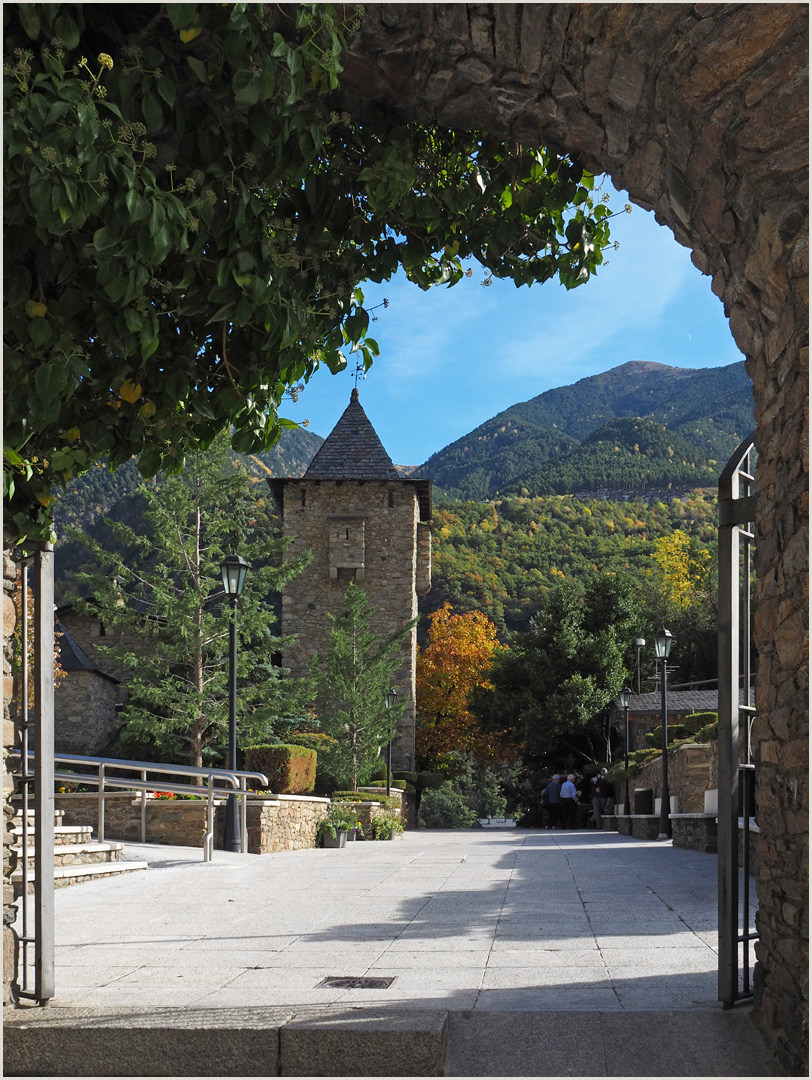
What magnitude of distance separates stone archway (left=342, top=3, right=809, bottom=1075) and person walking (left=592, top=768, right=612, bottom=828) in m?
20.2

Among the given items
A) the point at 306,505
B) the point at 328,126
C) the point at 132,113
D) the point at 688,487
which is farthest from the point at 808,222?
the point at 688,487

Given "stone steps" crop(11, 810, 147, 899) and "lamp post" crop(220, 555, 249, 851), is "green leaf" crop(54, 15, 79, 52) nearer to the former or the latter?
"stone steps" crop(11, 810, 147, 899)

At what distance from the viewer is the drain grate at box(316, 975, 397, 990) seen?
429cm

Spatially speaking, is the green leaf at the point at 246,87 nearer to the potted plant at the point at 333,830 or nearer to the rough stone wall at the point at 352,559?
the potted plant at the point at 333,830

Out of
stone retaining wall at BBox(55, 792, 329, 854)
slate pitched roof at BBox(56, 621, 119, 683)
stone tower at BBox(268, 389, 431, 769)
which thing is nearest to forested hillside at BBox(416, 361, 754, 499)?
stone tower at BBox(268, 389, 431, 769)

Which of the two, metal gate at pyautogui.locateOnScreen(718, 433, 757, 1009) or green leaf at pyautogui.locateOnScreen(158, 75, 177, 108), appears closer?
green leaf at pyautogui.locateOnScreen(158, 75, 177, 108)

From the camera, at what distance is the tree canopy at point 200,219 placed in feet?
9.50

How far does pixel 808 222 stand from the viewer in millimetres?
3031

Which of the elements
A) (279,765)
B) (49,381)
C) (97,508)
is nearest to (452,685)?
(279,765)

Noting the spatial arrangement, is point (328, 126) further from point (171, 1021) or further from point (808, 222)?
point (171, 1021)

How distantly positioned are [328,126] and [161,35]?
68 centimetres

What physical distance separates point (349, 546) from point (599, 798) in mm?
13613

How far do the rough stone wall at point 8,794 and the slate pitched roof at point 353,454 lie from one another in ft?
99.4

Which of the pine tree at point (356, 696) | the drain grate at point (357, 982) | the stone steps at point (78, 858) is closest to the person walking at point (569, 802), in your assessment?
the pine tree at point (356, 696)
